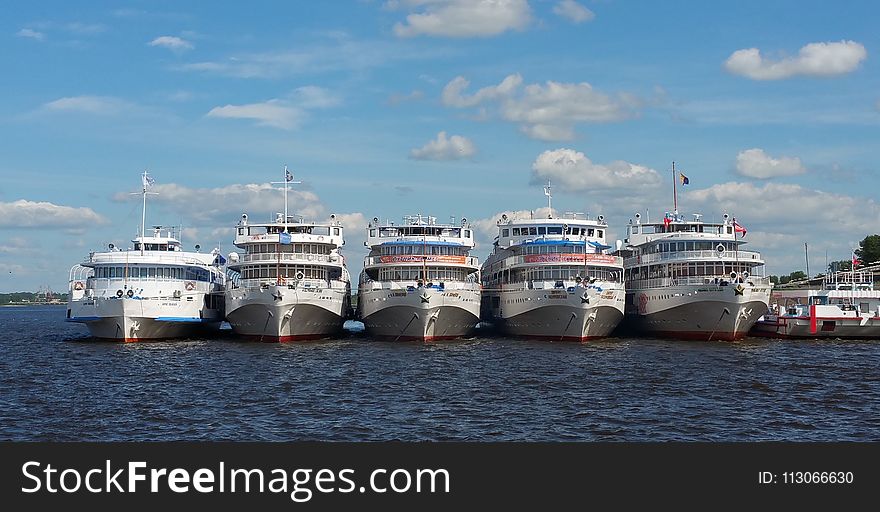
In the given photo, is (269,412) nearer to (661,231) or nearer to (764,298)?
(764,298)

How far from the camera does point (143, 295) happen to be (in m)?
82.0

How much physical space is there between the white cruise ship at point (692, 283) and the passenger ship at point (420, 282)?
17.6 m

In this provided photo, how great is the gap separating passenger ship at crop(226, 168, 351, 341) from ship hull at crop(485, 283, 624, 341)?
17530mm

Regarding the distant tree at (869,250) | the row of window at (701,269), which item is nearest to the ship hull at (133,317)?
the row of window at (701,269)

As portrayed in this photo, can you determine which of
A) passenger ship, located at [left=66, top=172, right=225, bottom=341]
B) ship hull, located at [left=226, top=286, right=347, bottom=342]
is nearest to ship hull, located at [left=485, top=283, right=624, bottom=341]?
ship hull, located at [left=226, top=286, right=347, bottom=342]

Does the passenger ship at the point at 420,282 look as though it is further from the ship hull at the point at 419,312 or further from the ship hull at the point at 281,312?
the ship hull at the point at 281,312

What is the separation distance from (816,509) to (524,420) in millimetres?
18507

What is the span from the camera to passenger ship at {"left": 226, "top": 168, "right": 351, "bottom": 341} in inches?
3054

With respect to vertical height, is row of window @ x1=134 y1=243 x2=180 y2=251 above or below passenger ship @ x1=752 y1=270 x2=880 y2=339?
above

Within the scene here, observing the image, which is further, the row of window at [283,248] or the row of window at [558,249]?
the row of window at [283,248]

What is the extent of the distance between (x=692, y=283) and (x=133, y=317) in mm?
51815

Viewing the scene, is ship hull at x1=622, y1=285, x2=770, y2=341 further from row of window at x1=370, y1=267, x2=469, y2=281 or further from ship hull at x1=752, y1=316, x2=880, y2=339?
row of window at x1=370, y1=267, x2=469, y2=281

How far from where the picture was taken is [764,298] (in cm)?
8019

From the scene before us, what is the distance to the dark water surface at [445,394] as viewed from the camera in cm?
3547
